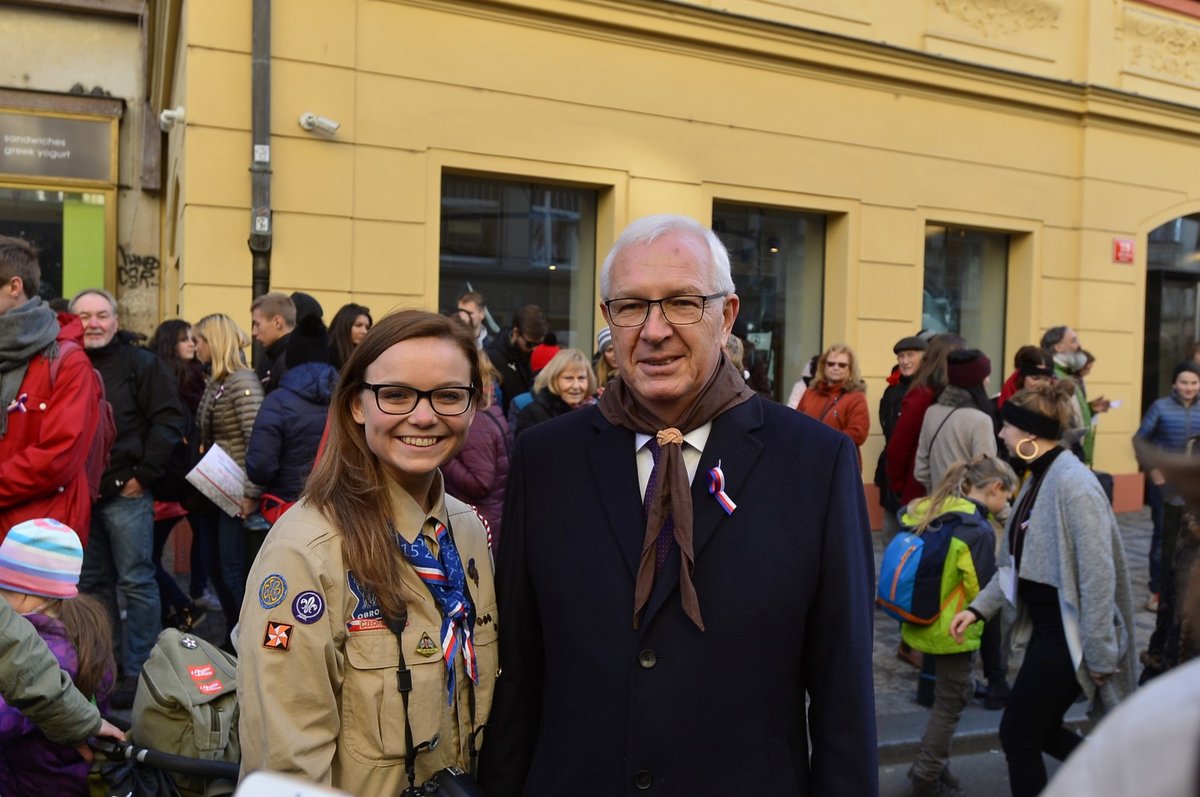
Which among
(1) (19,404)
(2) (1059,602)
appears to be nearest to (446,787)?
Answer: (2) (1059,602)

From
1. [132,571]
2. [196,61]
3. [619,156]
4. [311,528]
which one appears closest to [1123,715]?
[311,528]

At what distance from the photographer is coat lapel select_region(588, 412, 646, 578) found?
2078 millimetres

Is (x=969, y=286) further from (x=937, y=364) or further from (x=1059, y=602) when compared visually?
(x=1059, y=602)

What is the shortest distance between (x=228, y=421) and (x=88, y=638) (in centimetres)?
262

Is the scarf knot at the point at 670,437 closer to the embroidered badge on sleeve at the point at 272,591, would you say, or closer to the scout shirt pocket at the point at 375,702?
the scout shirt pocket at the point at 375,702

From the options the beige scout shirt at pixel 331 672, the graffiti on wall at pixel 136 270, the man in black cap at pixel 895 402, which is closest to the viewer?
the beige scout shirt at pixel 331 672

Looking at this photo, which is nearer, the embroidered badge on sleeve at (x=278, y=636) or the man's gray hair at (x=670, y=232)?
the embroidered badge on sleeve at (x=278, y=636)

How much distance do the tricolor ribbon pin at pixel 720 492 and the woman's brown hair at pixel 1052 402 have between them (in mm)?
2673

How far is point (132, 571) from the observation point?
521 centimetres

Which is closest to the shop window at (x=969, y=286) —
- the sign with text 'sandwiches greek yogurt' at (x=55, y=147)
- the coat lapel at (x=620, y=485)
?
the coat lapel at (x=620, y=485)

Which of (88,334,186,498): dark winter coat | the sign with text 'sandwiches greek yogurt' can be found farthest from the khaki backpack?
the sign with text 'sandwiches greek yogurt'

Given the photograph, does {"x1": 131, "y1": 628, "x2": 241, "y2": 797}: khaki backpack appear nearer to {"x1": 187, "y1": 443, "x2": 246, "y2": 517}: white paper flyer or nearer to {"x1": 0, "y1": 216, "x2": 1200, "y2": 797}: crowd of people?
{"x1": 0, "y1": 216, "x2": 1200, "y2": 797}: crowd of people

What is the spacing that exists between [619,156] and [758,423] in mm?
7065

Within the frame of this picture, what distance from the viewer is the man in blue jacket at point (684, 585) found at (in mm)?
1994
